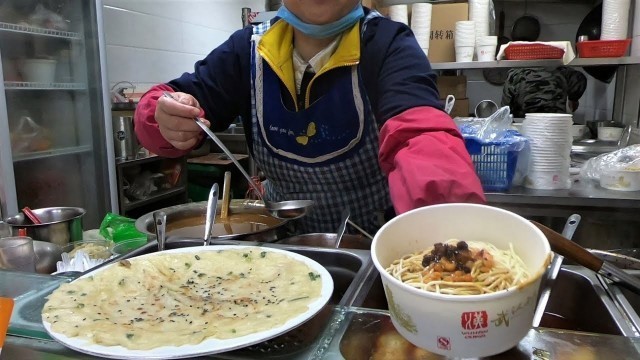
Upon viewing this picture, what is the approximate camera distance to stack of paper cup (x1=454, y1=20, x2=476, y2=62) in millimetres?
3203

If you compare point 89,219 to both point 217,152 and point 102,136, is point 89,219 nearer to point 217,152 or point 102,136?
point 102,136

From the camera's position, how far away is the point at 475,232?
729 mm

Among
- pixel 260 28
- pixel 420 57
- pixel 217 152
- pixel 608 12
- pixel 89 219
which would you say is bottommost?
pixel 89 219

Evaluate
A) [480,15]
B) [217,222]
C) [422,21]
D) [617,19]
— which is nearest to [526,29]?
[480,15]

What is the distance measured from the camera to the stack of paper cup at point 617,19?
2984mm

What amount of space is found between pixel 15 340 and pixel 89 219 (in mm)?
2903

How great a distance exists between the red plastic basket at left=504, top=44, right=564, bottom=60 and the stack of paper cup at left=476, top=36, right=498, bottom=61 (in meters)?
0.09

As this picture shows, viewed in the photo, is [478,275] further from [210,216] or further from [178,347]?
[210,216]

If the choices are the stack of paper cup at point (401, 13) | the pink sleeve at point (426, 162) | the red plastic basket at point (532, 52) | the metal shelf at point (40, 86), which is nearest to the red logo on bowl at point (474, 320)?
the pink sleeve at point (426, 162)

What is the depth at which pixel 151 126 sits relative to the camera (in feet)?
4.48

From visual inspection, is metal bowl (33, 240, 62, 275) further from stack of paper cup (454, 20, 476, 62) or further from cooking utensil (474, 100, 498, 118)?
cooking utensil (474, 100, 498, 118)

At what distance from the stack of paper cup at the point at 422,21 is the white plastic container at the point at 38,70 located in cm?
235

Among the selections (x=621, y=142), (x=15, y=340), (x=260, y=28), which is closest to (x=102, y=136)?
(x=260, y=28)

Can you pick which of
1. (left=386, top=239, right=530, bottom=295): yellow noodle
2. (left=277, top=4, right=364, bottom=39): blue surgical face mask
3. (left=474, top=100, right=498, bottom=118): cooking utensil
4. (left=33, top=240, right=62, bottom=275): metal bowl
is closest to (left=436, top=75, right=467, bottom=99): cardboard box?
(left=474, top=100, right=498, bottom=118): cooking utensil
